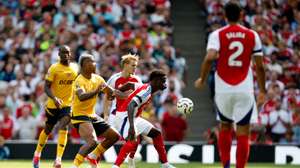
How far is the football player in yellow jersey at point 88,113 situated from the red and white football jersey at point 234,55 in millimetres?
2442

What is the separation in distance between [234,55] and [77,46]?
39.6 feet

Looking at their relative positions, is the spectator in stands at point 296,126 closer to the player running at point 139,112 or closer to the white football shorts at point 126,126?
the player running at point 139,112

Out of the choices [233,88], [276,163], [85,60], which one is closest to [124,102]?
[85,60]

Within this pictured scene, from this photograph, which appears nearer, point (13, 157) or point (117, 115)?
point (117, 115)

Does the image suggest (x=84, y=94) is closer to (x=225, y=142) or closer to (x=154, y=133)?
(x=154, y=133)

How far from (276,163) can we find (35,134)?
5.96 meters

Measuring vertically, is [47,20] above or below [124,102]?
above

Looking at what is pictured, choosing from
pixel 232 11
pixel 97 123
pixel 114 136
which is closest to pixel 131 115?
pixel 114 136

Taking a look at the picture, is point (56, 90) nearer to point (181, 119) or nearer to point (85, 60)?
point (85, 60)

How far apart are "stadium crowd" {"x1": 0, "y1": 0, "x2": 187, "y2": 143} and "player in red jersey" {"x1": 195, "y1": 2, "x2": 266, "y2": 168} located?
9.22 meters

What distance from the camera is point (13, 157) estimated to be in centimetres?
2041

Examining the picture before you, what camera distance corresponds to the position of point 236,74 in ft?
39.3

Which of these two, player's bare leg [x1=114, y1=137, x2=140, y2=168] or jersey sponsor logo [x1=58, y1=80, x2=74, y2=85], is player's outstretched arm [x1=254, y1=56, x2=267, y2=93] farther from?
jersey sponsor logo [x1=58, y1=80, x2=74, y2=85]

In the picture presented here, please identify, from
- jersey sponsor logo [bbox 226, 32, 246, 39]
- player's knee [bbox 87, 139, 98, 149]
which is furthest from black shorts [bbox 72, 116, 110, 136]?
jersey sponsor logo [bbox 226, 32, 246, 39]
